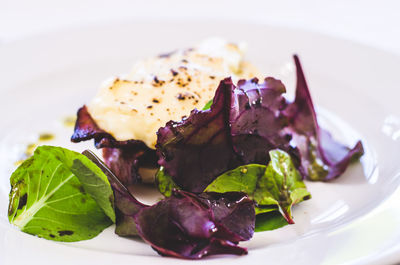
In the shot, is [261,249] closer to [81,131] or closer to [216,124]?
[216,124]

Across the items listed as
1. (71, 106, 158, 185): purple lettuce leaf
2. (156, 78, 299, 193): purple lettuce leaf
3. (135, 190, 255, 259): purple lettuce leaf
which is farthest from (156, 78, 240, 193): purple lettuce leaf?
(135, 190, 255, 259): purple lettuce leaf

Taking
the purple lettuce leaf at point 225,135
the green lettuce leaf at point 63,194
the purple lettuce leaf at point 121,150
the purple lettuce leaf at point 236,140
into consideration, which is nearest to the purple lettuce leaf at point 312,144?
the purple lettuce leaf at point 236,140

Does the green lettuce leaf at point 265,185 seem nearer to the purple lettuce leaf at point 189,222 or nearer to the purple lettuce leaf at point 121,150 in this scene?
the purple lettuce leaf at point 189,222

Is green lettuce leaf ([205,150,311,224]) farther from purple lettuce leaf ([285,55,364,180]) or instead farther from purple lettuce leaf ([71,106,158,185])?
purple lettuce leaf ([71,106,158,185])

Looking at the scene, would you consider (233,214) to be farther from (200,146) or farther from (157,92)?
(157,92)

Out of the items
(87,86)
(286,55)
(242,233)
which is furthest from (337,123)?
(87,86)
